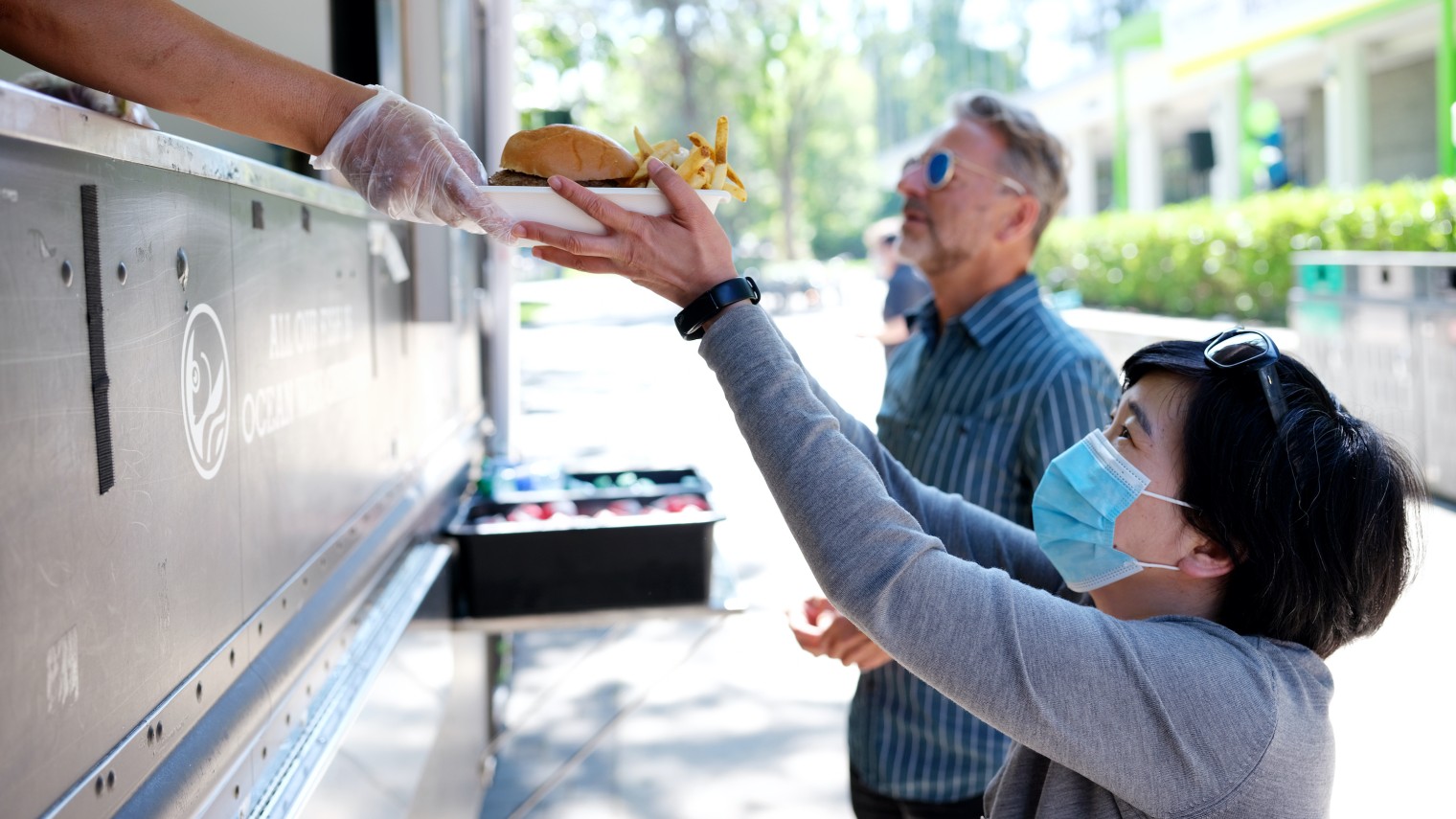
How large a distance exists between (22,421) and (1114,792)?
1.29 m

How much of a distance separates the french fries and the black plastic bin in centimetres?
189

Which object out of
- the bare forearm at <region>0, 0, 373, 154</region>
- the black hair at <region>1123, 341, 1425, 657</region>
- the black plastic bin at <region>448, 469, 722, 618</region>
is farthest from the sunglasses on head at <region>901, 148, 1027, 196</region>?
Result: the bare forearm at <region>0, 0, 373, 154</region>

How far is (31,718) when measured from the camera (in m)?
1.15

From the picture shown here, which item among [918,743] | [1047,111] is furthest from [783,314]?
[918,743]

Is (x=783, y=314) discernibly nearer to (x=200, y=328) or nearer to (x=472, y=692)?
(x=472, y=692)

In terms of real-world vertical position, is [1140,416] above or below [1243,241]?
below

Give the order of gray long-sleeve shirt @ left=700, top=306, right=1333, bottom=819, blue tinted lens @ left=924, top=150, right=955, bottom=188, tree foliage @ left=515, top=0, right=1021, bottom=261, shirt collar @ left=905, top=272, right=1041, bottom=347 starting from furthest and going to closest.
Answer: tree foliage @ left=515, top=0, right=1021, bottom=261
blue tinted lens @ left=924, top=150, right=955, bottom=188
shirt collar @ left=905, top=272, right=1041, bottom=347
gray long-sleeve shirt @ left=700, top=306, right=1333, bottom=819

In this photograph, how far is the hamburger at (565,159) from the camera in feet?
5.52

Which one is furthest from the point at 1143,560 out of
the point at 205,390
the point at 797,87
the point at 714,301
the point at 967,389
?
the point at 797,87

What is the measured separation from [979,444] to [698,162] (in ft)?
4.38

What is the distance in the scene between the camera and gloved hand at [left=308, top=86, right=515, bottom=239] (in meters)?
1.52

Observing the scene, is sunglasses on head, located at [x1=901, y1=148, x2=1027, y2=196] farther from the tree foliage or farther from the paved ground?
the tree foliage

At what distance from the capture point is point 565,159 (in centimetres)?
169

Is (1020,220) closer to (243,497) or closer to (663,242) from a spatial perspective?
(663,242)
